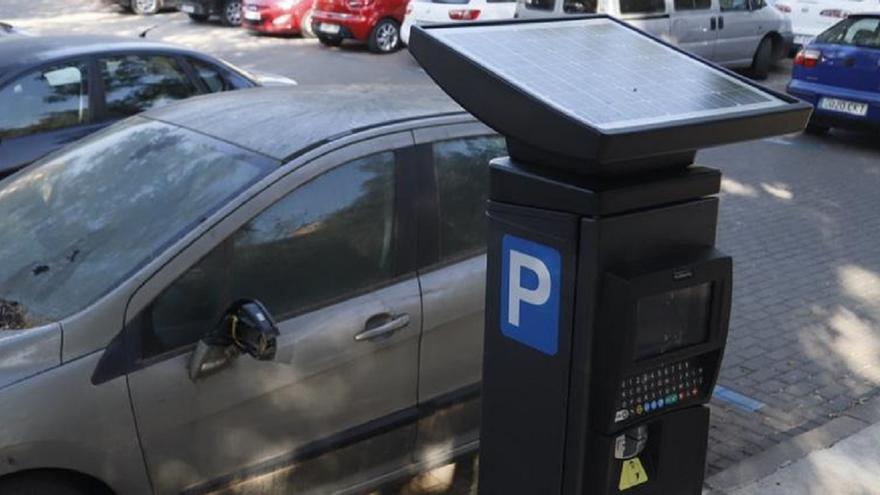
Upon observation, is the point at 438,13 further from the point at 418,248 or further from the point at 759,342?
the point at 418,248

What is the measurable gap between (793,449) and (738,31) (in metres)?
11.6

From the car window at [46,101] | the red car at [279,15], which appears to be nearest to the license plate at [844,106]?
the car window at [46,101]

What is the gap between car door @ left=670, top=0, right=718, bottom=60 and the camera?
542 inches

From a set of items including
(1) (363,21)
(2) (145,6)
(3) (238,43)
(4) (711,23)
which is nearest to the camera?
(4) (711,23)

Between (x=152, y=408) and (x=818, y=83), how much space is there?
993 cm

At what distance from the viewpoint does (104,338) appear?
9.34ft

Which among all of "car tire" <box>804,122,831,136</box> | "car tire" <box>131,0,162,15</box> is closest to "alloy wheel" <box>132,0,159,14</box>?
"car tire" <box>131,0,162,15</box>

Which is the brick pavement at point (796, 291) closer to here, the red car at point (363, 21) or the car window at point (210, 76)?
the car window at point (210, 76)

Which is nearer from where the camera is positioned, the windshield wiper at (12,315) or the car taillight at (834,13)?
the windshield wiper at (12,315)

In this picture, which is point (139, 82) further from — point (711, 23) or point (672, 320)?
point (711, 23)

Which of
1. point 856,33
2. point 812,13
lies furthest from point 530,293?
point 812,13

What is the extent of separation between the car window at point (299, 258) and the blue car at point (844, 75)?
8.38 m

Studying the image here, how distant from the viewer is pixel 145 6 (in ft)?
76.7

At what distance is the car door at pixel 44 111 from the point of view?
595 cm
